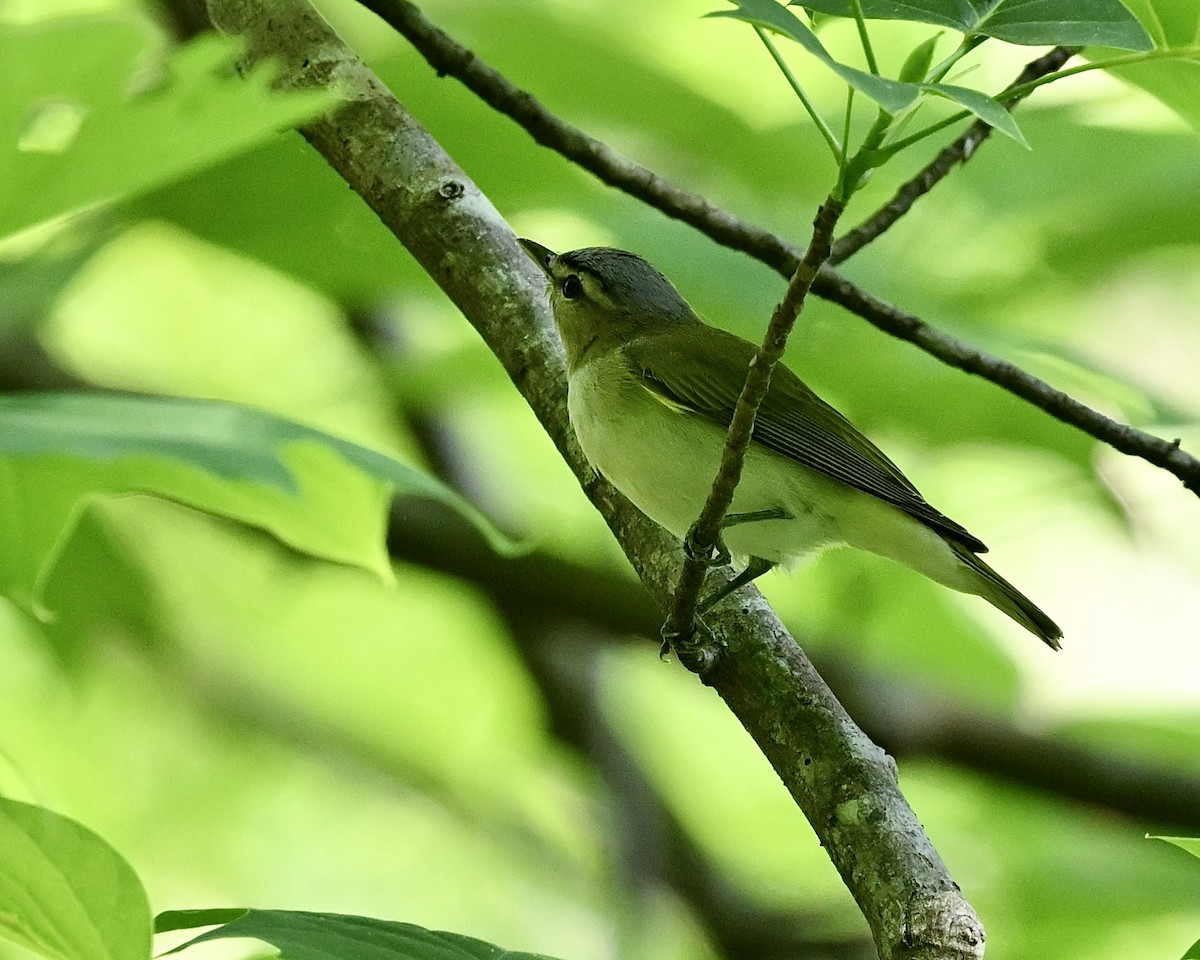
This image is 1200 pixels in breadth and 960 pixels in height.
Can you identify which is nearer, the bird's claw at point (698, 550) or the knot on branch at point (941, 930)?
the knot on branch at point (941, 930)

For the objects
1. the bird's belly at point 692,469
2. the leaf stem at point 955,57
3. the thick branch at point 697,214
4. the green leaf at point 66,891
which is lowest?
the green leaf at point 66,891

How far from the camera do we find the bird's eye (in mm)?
3367

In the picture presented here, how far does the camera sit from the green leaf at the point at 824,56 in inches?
43.3

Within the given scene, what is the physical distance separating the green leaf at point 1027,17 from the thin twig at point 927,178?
3.78ft

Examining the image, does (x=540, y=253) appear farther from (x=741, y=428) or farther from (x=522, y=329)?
(x=741, y=428)

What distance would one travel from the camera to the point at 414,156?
2.54m

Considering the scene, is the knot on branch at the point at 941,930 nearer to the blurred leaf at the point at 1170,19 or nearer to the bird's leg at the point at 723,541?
the bird's leg at the point at 723,541

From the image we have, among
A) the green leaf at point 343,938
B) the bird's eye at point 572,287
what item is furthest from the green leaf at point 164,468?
the bird's eye at point 572,287

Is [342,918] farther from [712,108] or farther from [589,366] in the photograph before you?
[712,108]

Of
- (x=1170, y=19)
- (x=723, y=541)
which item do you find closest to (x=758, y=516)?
(x=723, y=541)

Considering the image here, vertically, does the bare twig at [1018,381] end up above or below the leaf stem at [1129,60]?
above

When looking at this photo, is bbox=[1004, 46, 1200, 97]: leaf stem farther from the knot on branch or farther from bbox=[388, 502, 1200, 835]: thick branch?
bbox=[388, 502, 1200, 835]: thick branch

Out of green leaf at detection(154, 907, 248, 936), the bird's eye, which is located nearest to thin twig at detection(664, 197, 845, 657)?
green leaf at detection(154, 907, 248, 936)

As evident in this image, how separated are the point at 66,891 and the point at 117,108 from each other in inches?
27.8
